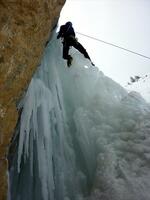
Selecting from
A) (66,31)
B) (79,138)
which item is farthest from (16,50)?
(79,138)

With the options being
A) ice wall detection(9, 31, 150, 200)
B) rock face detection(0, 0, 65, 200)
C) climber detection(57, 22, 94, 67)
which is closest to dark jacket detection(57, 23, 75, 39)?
climber detection(57, 22, 94, 67)

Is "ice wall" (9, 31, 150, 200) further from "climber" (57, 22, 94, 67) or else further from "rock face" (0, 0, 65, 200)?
"rock face" (0, 0, 65, 200)

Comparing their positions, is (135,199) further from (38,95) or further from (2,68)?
(2,68)

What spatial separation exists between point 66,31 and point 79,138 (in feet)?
6.64

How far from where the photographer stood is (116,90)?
22.9 ft

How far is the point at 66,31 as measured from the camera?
18.9ft

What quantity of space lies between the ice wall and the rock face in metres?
0.76

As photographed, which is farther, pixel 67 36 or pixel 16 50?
pixel 67 36

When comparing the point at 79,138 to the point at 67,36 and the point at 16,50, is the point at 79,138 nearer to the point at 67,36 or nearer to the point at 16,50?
the point at 67,36

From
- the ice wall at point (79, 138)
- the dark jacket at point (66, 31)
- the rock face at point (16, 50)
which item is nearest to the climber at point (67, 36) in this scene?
the dark jacket at point (66, 31)

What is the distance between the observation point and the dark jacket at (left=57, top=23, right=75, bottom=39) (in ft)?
18.9

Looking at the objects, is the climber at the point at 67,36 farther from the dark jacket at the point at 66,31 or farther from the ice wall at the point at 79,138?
the ice wall at the point at 79,138

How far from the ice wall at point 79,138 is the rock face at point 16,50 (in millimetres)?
760

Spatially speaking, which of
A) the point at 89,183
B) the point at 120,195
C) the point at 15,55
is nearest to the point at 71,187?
the point at 89,183
